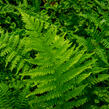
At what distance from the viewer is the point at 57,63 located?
1359 mm

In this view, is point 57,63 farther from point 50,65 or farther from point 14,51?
point 14,51

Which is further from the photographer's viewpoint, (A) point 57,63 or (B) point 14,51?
(B) point 14,51

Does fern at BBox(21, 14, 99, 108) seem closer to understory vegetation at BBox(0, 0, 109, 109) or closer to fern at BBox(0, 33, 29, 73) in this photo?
understory vegetation at BBox(0, 0, 109, 109)

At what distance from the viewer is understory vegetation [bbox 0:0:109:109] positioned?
4.45 ft

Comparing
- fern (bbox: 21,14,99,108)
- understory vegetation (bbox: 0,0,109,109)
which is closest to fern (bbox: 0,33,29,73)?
understory vegetation (bbox: 0,0,109,109)

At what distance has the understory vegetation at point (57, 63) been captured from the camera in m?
1.36

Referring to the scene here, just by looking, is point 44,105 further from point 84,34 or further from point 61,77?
point 84,34

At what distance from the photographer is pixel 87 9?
9.32 ft

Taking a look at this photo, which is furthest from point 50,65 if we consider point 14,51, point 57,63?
point 14,51

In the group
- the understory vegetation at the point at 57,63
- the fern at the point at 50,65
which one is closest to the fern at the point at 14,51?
the understory vegetation at the point at 57,63

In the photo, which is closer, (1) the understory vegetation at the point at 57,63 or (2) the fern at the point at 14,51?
(1) the understory vegetation at the point at 57,63

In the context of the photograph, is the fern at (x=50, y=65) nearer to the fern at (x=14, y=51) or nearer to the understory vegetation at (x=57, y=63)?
the understory vegetation at (x=57, y=63)

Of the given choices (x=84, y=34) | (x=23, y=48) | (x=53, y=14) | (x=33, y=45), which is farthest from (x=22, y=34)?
(x=33, y=45)

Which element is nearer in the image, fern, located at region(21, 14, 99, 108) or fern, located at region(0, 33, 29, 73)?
fern, located at region(21, 14, 99, 108)
